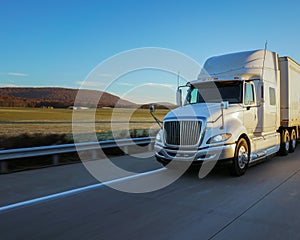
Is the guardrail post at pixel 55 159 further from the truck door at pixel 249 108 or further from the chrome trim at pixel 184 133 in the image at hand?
the truck door at pixel 249 108

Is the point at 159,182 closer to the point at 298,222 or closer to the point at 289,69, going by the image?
the point at 298,222

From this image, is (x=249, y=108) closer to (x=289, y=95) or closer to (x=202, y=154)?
(x=202, y=154)

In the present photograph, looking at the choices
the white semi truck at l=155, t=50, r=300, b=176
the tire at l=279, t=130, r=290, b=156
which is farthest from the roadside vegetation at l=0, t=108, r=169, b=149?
the tire at l=279, t=130, r=290, b=156

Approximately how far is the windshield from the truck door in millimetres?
210

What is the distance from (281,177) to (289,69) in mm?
5329

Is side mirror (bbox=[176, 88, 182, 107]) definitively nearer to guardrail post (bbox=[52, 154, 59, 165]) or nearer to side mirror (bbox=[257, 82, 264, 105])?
side mirror (bbox=[257, 82, 264, 105])

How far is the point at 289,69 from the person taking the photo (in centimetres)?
1099

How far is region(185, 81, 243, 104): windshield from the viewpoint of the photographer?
8.30m

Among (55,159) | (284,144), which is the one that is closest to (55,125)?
(55,159)

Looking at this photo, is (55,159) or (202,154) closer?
(202,154)

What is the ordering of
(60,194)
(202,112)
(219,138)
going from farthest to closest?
(202,112), (219,138), (60,194)

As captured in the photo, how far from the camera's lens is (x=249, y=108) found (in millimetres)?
8289

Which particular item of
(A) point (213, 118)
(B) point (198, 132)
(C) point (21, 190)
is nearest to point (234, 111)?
(A) point (213, 118)

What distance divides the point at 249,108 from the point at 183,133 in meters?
2.36
